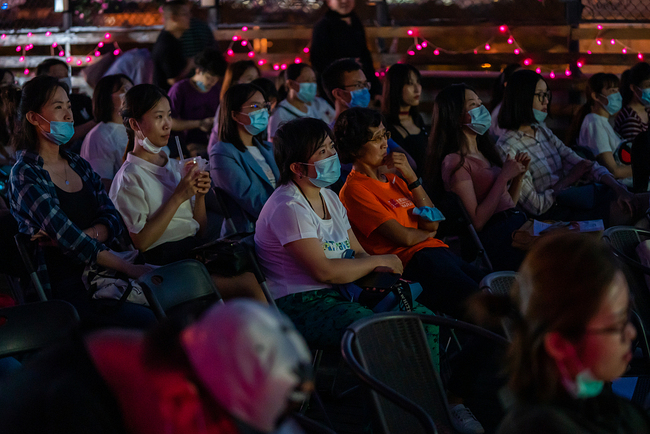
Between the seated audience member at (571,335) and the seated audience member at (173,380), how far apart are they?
533 mm

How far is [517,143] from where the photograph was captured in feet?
14.2

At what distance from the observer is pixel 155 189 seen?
3.29m

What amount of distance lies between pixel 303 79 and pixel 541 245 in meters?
4.29

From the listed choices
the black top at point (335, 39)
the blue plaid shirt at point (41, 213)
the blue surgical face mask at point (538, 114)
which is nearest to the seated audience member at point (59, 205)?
the blue plaid shirt at point (41, 213)

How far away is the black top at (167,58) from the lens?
616cm

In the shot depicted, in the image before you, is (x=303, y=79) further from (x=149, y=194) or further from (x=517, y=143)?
(x=149, y=194)

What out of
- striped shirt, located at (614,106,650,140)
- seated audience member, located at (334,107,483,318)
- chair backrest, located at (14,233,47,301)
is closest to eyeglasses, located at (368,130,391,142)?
seated audience member, located at (334,107,483,318)

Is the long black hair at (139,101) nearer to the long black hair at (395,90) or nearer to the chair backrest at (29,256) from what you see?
the chair backrest at (29,256)

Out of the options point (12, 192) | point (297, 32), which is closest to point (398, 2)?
point (297, 32)

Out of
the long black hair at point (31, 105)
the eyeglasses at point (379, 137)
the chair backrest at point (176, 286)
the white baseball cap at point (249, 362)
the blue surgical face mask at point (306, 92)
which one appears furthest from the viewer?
the blue surgical face mask at point (306, 92)

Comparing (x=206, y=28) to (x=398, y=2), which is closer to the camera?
(x=206, y=28)

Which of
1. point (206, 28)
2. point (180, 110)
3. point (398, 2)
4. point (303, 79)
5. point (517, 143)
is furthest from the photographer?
point (398, 2)

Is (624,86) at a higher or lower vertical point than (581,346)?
lower

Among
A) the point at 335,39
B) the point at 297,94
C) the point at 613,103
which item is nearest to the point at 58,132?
the point at 297,94
